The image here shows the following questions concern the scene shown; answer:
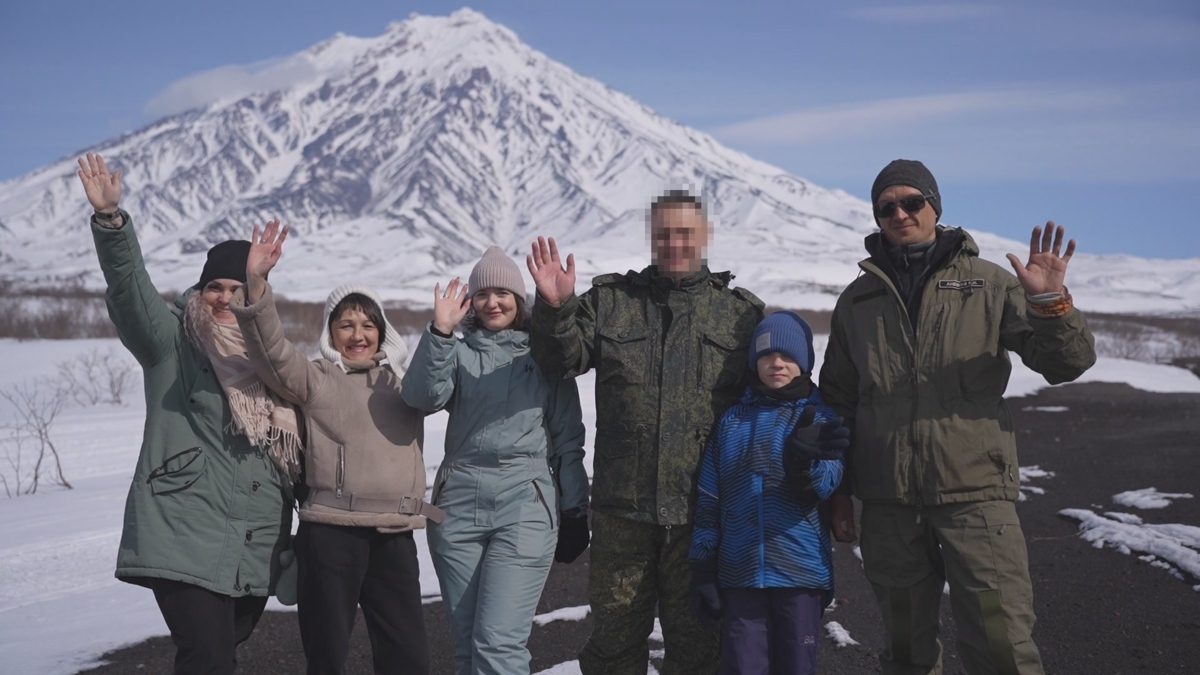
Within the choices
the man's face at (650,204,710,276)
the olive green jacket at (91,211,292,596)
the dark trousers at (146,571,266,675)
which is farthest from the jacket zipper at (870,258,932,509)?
the dark trousers at (146,571,266,675)

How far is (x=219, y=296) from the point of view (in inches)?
144

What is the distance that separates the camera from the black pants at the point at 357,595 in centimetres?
358

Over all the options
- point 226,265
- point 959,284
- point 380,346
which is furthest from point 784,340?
point 226,265

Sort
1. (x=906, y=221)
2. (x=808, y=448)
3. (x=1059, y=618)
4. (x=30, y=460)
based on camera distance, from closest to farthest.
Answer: (x=808, y=448) < (x=906, y=221) < (x=1059, y=618) < (x=30, y=460)

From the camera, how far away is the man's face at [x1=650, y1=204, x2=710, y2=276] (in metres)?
3.74

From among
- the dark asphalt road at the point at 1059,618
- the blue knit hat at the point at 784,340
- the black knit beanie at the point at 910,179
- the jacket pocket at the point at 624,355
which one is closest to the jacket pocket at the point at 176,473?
the jacket pocket at the point at 624,355

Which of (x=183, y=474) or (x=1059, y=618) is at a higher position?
(x=183, y=474)

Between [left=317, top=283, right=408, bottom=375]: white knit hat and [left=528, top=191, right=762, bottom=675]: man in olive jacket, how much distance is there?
2.10ft

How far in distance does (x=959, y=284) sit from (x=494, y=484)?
1.84m

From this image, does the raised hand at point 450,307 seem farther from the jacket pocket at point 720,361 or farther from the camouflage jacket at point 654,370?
the jacket pocket at point 720,361

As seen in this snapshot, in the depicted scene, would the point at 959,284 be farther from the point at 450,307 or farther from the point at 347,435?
the point at 347,435

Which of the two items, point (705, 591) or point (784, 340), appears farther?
point (784, 340)

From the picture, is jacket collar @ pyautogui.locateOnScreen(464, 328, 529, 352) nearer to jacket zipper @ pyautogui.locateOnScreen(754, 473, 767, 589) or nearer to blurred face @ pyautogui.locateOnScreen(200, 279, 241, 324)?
blurred face @ pyautogui.locateOnScreen(200, 279, 241, 324)

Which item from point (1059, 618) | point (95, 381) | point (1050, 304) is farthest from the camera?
point (95, 381)
